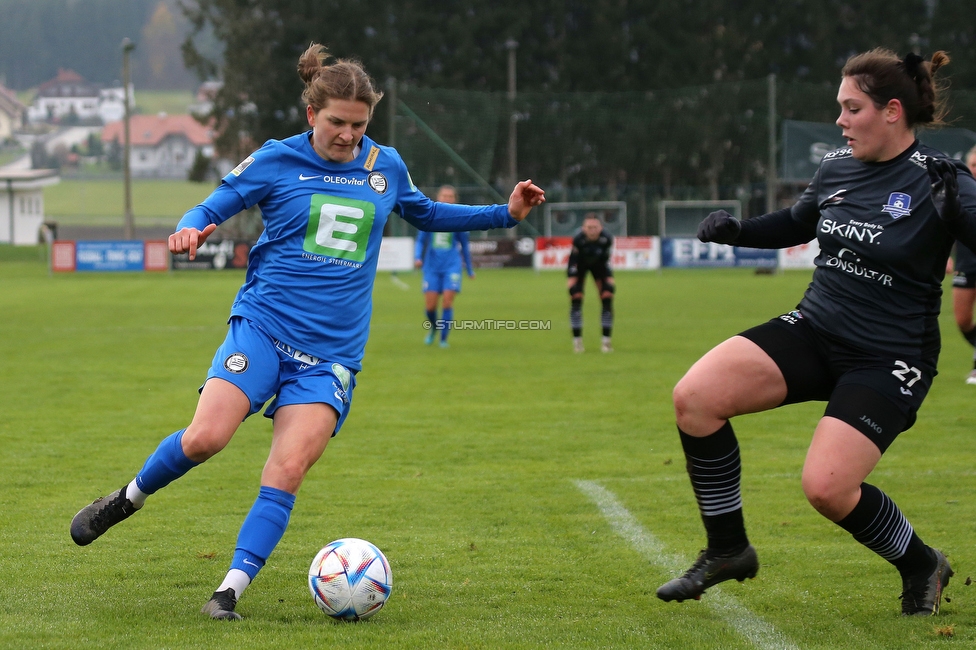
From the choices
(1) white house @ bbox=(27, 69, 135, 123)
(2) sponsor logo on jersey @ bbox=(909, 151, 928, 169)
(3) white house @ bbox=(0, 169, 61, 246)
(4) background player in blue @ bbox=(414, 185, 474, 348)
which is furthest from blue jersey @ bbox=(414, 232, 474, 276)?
(1) white house @ bbox=(27, 69, 135, 123)

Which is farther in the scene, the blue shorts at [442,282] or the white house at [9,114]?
the white house at [9,114]

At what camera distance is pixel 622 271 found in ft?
110

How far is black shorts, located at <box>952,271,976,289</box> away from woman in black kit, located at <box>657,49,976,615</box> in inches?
264

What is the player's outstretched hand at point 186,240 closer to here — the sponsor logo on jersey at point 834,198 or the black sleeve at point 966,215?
the sponsor logo on jersey at point 834,198

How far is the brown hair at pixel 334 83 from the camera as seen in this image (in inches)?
167

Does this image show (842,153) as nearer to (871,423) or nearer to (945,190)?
(945,190)

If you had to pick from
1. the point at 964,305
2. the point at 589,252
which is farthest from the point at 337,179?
the point at 589,252

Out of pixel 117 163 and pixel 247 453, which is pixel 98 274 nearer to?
pixel 247 453

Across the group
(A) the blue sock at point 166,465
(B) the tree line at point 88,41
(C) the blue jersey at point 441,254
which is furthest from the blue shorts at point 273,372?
(B) the tree line at point 88,41

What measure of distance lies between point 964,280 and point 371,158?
7547 mm

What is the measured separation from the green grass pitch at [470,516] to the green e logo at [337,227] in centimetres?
135

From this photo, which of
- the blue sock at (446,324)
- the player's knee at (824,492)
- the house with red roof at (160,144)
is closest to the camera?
the player's knee at (824,492)

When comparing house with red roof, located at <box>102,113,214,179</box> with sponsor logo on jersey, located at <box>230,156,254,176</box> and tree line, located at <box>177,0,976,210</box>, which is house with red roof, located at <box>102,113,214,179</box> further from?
sponsor logo on jersey, located at <box>230,156,254,176</box>

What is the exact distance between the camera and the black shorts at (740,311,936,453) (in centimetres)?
391
